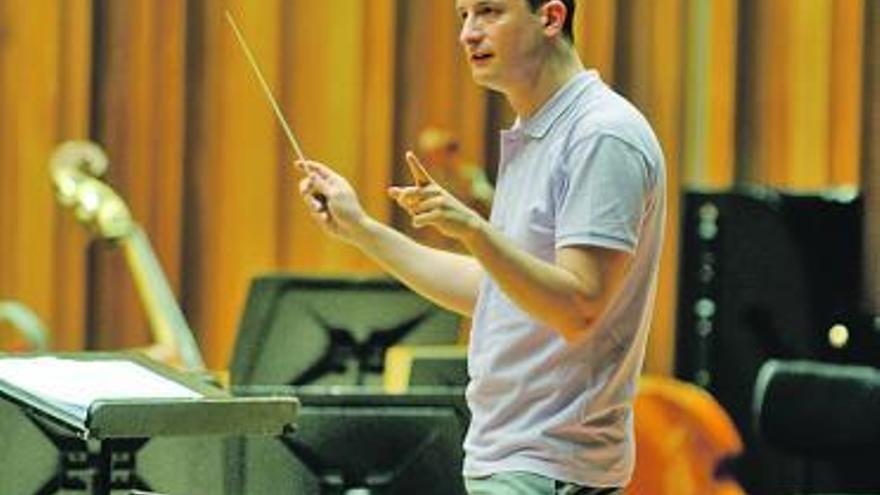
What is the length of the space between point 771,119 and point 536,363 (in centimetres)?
316

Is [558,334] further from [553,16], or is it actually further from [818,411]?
[818,411]

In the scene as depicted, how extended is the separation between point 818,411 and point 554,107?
1494 millimetres

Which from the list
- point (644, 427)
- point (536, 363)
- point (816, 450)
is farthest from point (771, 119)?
point (536, 363)

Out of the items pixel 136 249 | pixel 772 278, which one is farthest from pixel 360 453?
pixel 772 278

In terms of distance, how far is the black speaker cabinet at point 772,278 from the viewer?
14.3 feet

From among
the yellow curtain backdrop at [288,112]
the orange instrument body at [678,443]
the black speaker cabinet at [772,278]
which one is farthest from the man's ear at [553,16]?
the yellow curtain backdrop at [288,112]

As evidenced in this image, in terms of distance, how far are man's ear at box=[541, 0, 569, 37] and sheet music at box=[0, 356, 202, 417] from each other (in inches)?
24.6

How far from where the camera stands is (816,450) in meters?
3.62

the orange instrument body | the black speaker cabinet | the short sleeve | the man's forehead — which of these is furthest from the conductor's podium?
the black speaker cabinet

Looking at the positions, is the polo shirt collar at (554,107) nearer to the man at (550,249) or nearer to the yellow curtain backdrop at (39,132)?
the man at (550,249)

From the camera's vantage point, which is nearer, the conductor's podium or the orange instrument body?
the conductor's podium

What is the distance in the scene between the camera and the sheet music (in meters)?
2.19

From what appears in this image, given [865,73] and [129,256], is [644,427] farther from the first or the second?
[865,73]

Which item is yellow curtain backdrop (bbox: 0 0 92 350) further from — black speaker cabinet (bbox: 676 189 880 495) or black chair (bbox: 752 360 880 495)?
black chair (bbox: 752 360 880 495)
